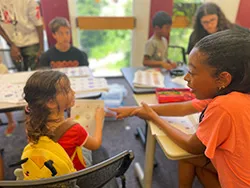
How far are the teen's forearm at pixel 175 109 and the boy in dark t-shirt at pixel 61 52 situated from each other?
1140 mm

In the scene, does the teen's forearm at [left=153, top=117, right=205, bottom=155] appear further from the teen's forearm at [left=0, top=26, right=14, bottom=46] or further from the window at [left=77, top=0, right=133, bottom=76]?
the window at [left=77, top=0, right=133, bottom=76]

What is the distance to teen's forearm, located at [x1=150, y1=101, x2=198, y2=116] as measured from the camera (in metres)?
1.22

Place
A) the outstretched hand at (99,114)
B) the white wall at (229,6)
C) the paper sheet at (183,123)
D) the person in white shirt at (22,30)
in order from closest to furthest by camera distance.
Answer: the paper sheet at (183,123) → the outstretched hand at (99,114) → the person in white shirt at (22,30) → the white wall at (229,6)

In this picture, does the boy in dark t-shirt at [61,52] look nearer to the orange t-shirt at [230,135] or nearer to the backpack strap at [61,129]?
the backpack strap at [61,129]

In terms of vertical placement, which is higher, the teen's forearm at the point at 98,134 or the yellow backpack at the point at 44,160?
the yellow backpack at the point at 44,160

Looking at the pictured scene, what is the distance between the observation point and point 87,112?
→ 4.14ft

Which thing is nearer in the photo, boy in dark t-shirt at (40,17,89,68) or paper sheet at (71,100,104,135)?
paper sheet at (71,100,104,135)

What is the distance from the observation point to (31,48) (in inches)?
90.7

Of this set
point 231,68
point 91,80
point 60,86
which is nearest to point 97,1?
point 91,80

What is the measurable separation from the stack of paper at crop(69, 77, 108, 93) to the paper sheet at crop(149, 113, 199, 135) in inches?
18.5

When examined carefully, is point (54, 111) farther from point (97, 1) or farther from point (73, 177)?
point (97, 1)

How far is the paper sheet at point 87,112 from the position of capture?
1.23m

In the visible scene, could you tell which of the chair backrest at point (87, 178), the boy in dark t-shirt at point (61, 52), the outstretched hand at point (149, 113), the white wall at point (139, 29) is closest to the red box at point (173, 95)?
the outstretched hand at point (149, 113)

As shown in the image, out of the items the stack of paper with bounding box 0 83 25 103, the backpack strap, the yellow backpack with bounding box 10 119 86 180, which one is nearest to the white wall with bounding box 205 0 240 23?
the stack of paper with bounding box 0 83 25 103
